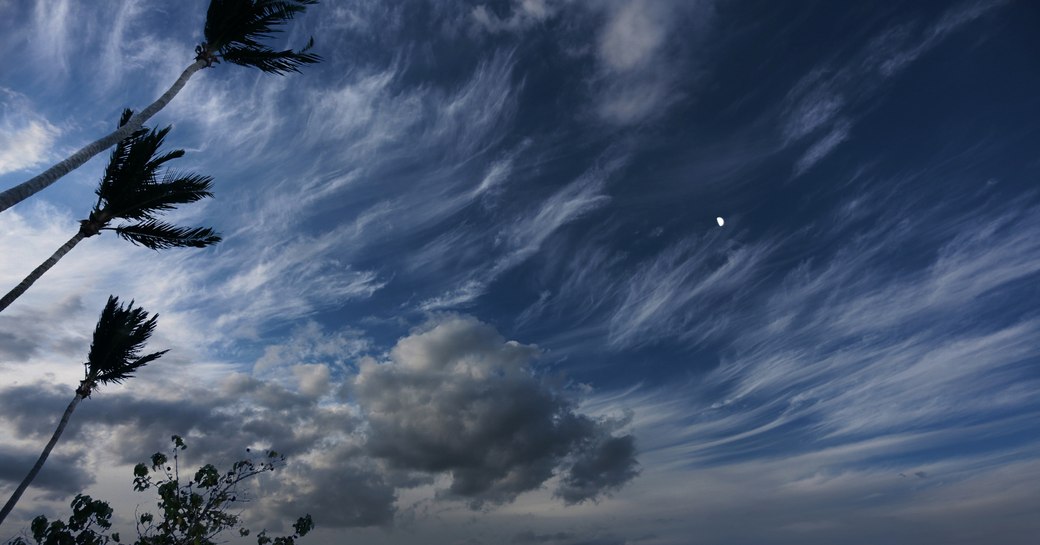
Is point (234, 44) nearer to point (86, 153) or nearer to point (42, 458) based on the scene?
point (86, 153)

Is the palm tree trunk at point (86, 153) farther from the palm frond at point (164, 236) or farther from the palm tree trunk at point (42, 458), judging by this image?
the palm tree trunk at point (42, 458)

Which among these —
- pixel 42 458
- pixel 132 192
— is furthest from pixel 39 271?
pixel 42 458

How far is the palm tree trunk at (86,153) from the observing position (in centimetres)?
844

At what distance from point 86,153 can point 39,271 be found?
11.0ft

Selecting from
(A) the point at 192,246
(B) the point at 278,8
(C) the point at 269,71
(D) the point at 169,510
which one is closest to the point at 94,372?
(D) the point at 169,510

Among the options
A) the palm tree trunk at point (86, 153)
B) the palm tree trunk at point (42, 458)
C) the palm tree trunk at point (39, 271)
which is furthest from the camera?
the palm tree trunk at point (42, 458)

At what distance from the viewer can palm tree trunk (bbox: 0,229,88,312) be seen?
33.5 feet

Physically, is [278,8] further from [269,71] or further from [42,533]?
[42,533]

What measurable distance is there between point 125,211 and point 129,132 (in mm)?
2218

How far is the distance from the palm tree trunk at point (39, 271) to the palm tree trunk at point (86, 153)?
2742 millimetres

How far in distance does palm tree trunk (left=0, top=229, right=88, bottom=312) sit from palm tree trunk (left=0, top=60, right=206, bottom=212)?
2.74 metres

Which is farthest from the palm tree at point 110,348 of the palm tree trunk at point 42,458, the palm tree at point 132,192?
the palm tree at point 132,192

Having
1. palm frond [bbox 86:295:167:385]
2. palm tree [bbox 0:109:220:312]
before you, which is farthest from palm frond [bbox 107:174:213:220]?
Answer: palm frond [bbox 86:295:167:385]

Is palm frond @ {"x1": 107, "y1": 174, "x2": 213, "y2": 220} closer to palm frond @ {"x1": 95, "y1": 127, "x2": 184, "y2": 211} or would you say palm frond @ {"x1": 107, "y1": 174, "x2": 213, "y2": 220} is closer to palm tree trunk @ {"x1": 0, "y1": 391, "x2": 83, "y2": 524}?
palm frond @ {"x1": 95, "y1": 127, "x2": 184, "y2": 211}
